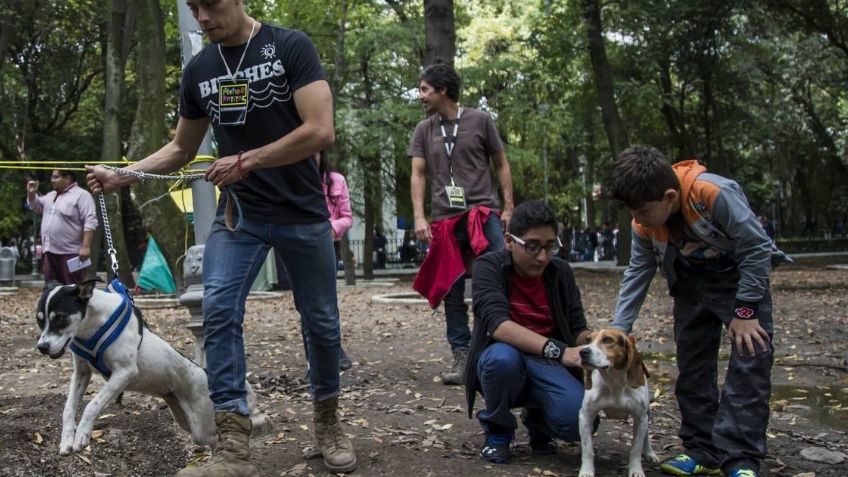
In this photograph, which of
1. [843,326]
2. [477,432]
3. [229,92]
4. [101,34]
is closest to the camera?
[229,92]

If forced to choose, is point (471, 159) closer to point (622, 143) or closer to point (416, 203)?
point (416, 203)

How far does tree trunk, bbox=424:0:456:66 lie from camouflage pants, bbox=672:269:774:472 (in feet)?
20.7

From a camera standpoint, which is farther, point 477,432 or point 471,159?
point 471,159

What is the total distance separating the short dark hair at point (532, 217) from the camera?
4281 mm

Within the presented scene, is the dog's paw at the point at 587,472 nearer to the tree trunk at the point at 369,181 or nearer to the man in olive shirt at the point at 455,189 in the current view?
the man in olive shirt at the point at 455,189

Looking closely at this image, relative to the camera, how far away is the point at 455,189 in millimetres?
6430

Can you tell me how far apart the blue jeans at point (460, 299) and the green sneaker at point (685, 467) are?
2.39m

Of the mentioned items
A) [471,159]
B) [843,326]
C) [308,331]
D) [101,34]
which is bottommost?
[843,326]

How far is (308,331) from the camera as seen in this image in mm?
4148

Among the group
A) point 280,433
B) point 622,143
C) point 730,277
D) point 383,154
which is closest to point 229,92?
point 280,433

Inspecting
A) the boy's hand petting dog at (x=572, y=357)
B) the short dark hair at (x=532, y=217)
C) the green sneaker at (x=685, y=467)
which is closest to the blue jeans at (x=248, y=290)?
the short dark hair at (x=532, y=217)

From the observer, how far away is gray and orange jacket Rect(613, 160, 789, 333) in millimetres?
3803

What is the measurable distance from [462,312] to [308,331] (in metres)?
2.43

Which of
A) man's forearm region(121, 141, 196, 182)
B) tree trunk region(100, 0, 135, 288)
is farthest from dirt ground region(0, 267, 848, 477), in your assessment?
tree trunk region(100, 0, 135, 288)
